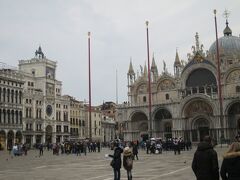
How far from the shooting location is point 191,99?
2552 inches

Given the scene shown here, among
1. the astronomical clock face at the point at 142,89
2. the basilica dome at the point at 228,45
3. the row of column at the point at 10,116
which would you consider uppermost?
the basilica dome at the point at 228,45

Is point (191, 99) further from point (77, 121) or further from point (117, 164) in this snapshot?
point (117, 164)

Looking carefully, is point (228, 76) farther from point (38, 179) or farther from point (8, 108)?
point (38, 179)

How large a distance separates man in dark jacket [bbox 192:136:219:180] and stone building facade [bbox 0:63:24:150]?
6074 cm

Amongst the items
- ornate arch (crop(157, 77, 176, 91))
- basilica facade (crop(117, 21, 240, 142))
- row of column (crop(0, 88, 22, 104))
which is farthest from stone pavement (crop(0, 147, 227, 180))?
ornate arch (crop(157, 77, 176, 91))

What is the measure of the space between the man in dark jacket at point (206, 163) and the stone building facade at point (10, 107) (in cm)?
6074

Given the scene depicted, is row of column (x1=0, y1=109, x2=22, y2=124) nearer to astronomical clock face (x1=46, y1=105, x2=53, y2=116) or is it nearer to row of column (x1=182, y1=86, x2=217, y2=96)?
astronomical clock face (x1=46, y1=105, x2=53, y2=116)

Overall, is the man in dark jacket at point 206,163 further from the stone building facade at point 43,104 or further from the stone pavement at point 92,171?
the stone building facade at point 43,104

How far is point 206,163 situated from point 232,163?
738mm

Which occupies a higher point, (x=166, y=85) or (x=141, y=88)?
(x=166, y=85)

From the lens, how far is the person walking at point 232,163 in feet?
22.0

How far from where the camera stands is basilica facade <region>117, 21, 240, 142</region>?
204ft

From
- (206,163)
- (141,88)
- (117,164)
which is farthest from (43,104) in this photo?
(206,163)

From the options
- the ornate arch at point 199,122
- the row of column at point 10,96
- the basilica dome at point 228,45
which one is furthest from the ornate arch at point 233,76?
the row of column at point 10,96
